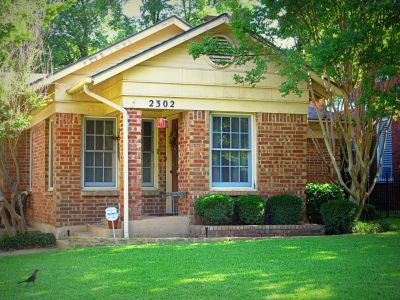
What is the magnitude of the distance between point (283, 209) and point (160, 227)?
303cm

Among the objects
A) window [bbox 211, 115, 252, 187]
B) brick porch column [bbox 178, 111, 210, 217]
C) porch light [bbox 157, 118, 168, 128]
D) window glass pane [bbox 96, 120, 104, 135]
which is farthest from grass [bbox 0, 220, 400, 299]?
window glass pane [bbox 96, 120, 104, 135]

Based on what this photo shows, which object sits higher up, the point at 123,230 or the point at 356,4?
the point at 356,4

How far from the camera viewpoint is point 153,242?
1476cm

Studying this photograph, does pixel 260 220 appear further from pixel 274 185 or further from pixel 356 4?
pixel 356 4

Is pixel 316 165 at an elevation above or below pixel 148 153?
below

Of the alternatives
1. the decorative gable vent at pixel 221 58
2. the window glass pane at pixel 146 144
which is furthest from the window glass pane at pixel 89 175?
the decorative gable vent at pixel 221 58

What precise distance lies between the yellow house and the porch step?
0.08 feet

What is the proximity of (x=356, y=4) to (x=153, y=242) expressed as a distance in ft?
21.7

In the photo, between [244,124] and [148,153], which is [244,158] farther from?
[148,153]

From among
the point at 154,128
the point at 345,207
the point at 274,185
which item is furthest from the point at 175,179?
the point at 345,207

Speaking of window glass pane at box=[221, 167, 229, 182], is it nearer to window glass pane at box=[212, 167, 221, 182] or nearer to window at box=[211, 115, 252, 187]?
window at box=[211, 115, 252, 187]

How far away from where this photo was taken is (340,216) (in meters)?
15.9

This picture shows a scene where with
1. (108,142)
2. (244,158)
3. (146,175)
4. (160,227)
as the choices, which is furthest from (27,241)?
(244,158)

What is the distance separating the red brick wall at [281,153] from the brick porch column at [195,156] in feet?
4.61
